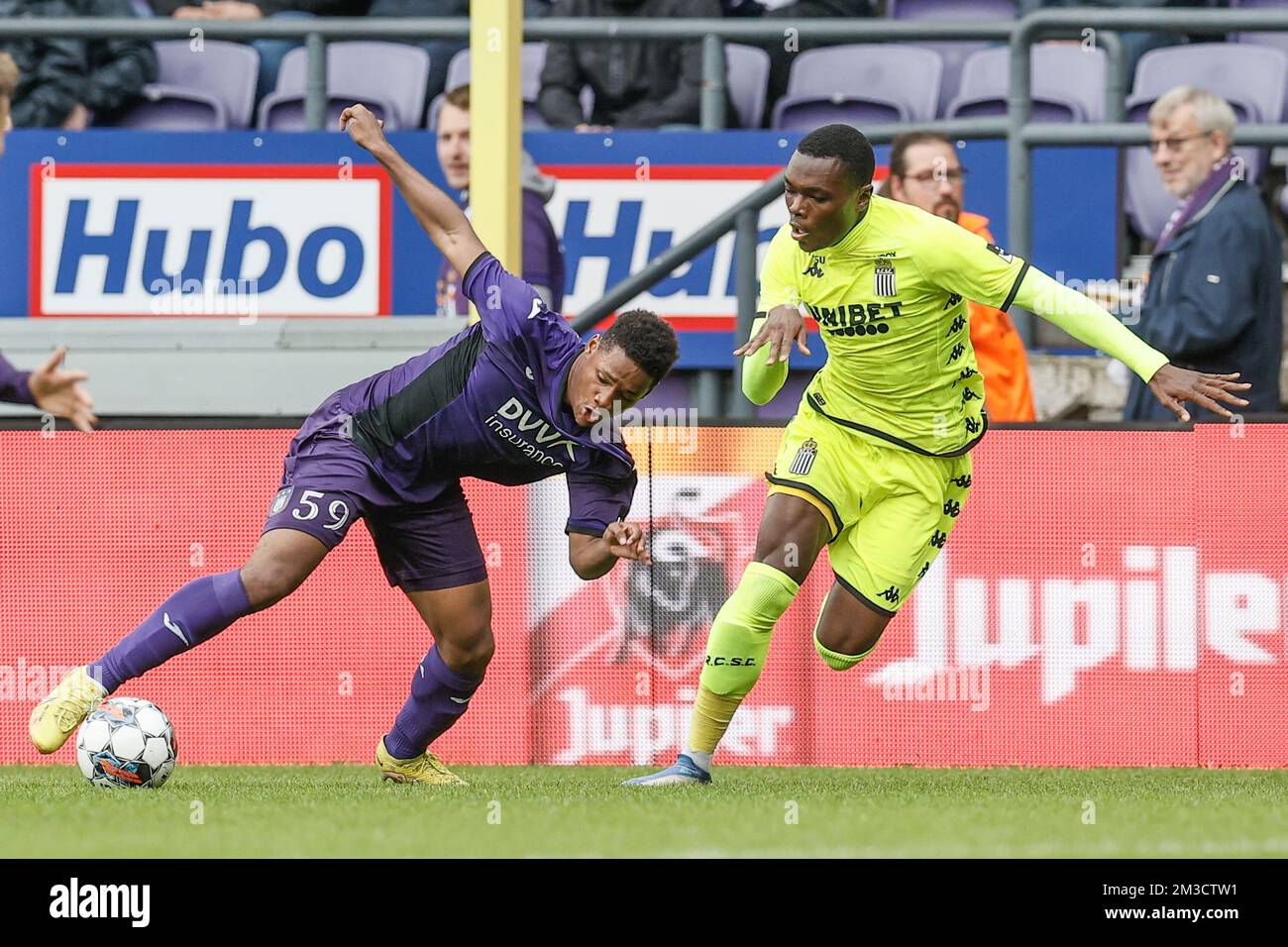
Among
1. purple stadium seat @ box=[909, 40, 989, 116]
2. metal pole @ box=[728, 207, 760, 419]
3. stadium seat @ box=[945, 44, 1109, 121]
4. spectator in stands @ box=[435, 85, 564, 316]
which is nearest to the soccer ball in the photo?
metal pole @ box=[728, 207, 760, 419]

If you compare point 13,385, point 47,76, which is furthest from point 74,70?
point 13,385

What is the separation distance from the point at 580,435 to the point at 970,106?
5319mm

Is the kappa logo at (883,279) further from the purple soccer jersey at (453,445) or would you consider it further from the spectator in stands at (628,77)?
the spectator in stands at (628,77)

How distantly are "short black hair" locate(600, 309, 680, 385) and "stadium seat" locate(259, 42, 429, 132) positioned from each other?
540 centimetres

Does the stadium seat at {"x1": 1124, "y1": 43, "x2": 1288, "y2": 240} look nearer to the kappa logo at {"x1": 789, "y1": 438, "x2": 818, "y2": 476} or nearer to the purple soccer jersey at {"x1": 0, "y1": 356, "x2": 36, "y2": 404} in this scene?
the kappa logo at {"x1": 789, "y1": 438, "x2": 818, "y2": 476}

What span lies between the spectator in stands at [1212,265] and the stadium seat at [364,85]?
452 cm

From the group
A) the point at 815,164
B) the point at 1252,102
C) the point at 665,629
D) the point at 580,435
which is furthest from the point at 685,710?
the point at 1252,102

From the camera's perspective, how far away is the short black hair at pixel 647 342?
656 centimetres

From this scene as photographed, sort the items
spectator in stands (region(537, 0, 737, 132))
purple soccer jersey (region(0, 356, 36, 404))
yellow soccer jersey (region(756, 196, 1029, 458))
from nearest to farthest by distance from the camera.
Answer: purple soccer jersey (region(0, 356, 36, 404)), yellow soccer jersey (region(756, 196, 1029, 458)), spectator in stands (region(537, 0, 737, 132))

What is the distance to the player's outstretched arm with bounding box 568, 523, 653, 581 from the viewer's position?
6453mm

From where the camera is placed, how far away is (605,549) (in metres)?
6.74

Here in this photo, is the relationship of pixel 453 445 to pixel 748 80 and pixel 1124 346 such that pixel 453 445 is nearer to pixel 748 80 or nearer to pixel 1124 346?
pixel 1124 346

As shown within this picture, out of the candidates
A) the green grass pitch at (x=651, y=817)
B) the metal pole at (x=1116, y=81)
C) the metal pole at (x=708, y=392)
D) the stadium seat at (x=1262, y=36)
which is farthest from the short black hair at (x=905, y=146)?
the stadium seat at (x=1262, y=36)

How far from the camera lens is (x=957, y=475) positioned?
7516 mm
